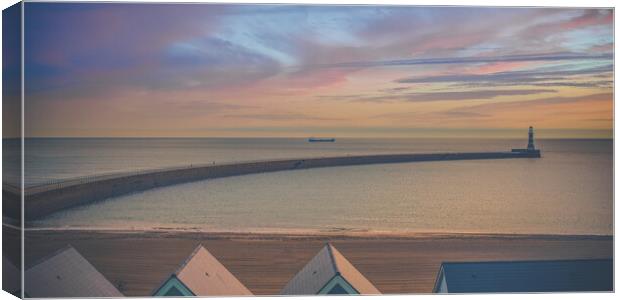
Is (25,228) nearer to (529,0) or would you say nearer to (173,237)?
(173,237)

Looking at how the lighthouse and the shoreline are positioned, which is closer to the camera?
the shoreline

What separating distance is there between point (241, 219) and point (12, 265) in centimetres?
163

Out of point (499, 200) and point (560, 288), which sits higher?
point (499, 200)

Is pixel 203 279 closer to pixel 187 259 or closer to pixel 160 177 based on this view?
pixel 187 259

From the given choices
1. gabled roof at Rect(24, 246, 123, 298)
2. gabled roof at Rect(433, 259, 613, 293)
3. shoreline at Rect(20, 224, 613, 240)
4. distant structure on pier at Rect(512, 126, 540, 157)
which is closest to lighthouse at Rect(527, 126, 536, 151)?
distant structure on pier at Rect(512, 126, 540, 157)

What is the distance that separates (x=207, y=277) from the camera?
616cm

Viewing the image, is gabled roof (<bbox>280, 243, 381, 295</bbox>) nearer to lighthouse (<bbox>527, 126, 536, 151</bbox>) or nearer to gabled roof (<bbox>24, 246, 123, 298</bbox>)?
gabled roof (<bbox>24, 246, 123, 298</bbox>)

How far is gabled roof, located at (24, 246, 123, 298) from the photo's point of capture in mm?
6055

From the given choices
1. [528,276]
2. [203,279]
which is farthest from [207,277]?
[528,276]

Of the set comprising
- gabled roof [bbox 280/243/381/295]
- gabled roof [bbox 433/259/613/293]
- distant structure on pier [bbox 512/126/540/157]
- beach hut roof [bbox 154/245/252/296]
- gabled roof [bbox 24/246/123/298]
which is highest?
distant structure on pier [bbox 512/126/540/157]

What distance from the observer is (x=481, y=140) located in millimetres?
6602

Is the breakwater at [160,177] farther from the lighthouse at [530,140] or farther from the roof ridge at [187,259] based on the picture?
the roof ridge at [187,259]

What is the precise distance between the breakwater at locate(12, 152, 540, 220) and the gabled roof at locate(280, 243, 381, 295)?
0.70 m

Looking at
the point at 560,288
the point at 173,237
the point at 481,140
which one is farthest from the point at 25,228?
the point at 560,288
